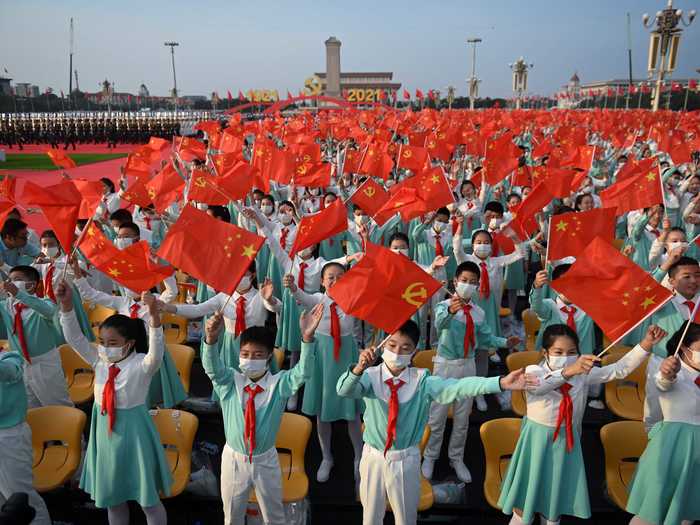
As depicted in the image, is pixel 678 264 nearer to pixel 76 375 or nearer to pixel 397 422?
pixel 397 422

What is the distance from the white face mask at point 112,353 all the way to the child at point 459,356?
7.84 feet

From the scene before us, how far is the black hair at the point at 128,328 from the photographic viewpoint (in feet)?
10.8

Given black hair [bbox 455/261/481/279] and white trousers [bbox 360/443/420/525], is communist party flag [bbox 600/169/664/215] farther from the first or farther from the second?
white trousers [bbox 360/443/420/525]

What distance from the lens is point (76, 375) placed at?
4969mm

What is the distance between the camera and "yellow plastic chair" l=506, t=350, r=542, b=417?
4340 millimetres

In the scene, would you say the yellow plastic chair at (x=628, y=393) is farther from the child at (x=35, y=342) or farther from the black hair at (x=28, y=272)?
the black hair at (x=28, y=272)

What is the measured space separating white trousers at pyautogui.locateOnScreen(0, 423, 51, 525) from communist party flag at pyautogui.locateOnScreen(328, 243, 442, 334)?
2.38 m

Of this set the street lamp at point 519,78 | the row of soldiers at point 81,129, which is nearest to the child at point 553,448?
the row of soldiers at point 81,129

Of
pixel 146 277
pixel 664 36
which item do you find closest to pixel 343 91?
pixel 664 36

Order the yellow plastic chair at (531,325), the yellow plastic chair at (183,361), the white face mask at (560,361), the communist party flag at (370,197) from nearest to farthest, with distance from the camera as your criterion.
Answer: the white face mask at (560,361) < the yellow plastic chair at (183,361) < the yellow plastic chair at (531,325) < the communist party flag at (370,197)

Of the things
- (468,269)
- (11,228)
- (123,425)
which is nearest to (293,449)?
(123,425)

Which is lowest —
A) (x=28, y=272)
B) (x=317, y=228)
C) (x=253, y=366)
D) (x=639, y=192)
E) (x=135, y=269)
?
(x=253, y=366)

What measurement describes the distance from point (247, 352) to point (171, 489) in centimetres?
120

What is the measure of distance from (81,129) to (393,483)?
34.0 m
